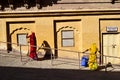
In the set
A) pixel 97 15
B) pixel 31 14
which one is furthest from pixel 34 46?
pixel 97 15

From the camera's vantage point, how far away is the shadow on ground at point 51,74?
1586cm

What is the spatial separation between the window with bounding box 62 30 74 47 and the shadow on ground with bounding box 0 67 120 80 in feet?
10.2

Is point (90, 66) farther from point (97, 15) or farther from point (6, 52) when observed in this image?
point (6, 52)

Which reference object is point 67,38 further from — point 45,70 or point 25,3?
point 45,70

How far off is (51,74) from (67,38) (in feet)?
14.6

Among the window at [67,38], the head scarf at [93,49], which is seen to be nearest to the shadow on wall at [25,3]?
the window at [67,38]

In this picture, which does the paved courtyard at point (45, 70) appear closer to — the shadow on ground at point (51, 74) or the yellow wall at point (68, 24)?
the shadow on ground at point (51, 74)

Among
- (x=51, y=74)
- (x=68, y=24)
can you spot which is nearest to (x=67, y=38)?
(x=68, y=24)

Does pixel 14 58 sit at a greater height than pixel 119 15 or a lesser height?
lesser

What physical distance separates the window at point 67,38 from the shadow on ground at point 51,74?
122 inches

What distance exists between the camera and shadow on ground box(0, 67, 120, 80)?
15859 mm

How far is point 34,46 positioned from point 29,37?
0.87m

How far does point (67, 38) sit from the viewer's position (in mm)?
20672

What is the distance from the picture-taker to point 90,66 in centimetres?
1847
